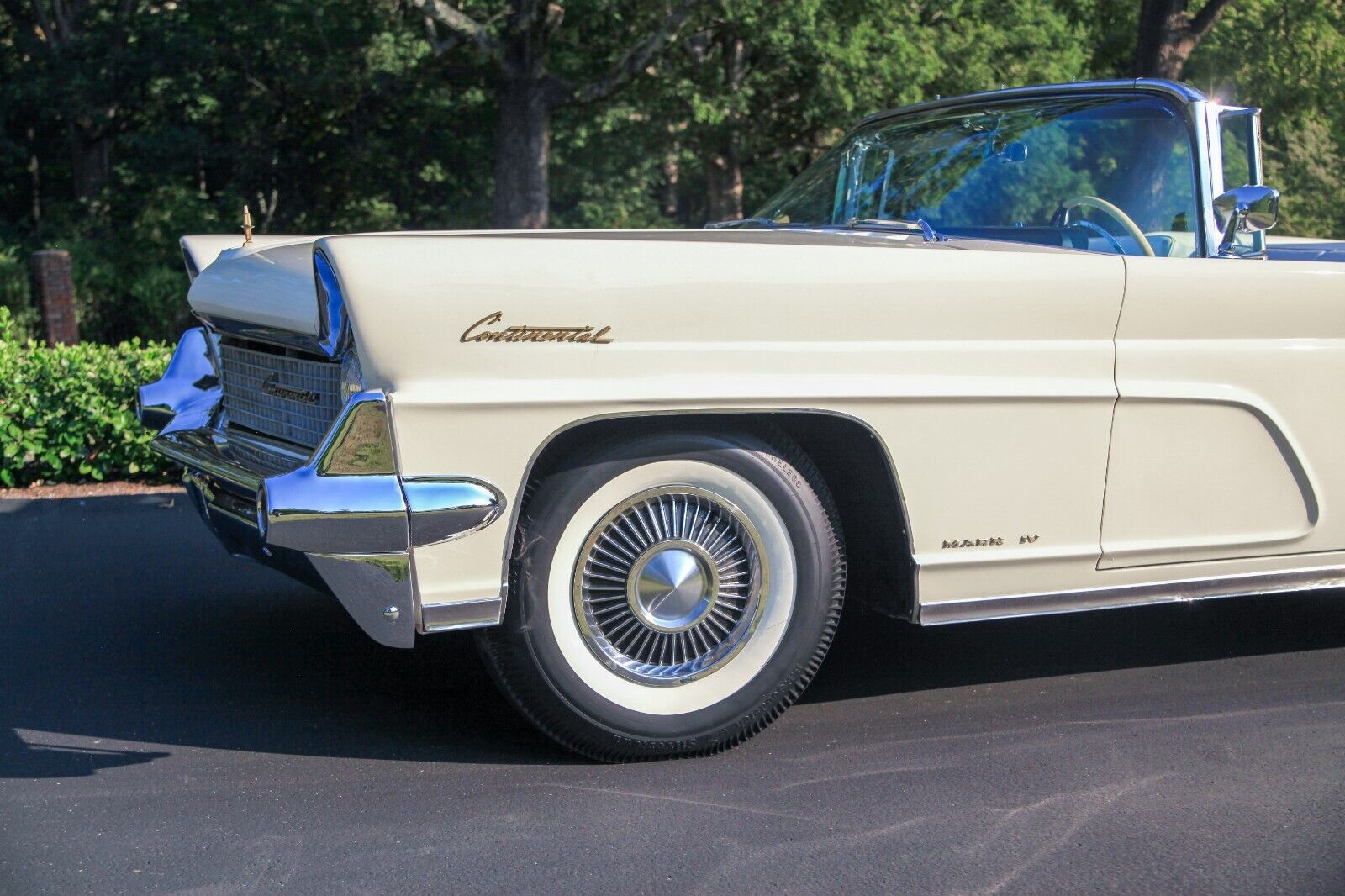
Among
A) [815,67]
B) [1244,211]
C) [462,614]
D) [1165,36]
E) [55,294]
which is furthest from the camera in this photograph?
[815,67]

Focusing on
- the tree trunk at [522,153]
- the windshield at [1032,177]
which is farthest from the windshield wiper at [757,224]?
the tree trunk at [522,153]

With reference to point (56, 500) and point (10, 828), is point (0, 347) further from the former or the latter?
point (10, 828)

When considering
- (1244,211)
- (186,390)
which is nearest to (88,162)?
(186,390)

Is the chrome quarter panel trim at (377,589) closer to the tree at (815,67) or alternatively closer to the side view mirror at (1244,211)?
the side view mirror at (1244,211)

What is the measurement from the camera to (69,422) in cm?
728

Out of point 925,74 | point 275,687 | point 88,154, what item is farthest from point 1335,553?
point 88,154

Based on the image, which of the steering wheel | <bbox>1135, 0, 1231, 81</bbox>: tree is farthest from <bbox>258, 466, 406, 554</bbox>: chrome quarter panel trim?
<bbox>1135, 0, 1231, 81</bbox>: tree

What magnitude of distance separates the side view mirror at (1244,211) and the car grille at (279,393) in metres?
2.49

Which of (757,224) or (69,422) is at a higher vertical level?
(757,224)

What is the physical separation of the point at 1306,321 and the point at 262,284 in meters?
2.83

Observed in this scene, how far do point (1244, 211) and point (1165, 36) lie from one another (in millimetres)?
8383

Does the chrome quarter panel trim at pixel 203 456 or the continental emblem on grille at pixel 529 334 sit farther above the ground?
the continental emblem on grille at pixel 529 334

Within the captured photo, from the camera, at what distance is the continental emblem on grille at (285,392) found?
352cm

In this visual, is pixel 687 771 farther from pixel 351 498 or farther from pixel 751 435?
pixel 351 498
